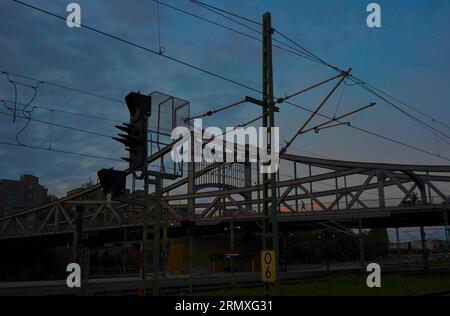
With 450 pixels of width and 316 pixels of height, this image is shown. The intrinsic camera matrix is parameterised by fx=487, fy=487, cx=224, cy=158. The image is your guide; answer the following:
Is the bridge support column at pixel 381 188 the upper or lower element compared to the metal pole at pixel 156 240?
upper

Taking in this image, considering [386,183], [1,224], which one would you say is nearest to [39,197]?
[1,224]

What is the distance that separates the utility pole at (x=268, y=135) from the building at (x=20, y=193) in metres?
141

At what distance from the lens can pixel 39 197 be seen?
548ft

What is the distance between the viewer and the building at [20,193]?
496 ft

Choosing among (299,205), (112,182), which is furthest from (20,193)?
(112,182)

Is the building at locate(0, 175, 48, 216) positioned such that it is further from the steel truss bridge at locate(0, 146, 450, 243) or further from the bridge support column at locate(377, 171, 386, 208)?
the bridge support column at locate(377, 171, 386, 208)

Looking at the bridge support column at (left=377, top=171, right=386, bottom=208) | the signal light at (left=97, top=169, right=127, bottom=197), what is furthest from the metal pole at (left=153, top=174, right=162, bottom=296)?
the bridge support column at (left=377, top=171, right=386, bottom=208)

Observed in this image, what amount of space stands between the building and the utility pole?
14078 cm

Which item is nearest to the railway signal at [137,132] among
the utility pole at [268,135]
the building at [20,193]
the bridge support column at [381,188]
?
the utility pole at [268,135]

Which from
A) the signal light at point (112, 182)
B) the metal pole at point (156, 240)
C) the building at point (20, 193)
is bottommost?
the metal pole at point (156, 240)

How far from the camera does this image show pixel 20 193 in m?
159

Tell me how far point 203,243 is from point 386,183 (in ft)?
96.9

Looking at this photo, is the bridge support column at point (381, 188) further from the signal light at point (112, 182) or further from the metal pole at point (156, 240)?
the signal light at point (112, 182)
